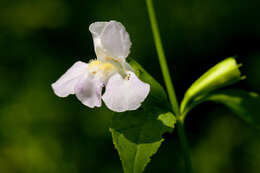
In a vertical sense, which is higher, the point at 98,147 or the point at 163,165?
the point at 98,147

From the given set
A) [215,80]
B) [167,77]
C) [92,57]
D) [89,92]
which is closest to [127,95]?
[89,92]

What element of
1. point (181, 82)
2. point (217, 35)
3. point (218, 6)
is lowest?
point (181, 82)

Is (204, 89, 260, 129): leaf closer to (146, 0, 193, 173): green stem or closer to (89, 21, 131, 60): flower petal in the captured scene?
(146, 0, 193, 173): green stem

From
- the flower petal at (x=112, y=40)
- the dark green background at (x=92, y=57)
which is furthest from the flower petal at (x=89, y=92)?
the dark green background at (x=92, y=57)

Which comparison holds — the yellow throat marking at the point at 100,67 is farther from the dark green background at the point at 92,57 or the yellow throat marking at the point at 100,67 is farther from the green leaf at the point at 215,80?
the dark green background at the point at 92,57

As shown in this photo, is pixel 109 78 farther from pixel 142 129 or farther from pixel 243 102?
pixel 243 102

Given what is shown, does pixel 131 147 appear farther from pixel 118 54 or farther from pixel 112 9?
pixel 112 9

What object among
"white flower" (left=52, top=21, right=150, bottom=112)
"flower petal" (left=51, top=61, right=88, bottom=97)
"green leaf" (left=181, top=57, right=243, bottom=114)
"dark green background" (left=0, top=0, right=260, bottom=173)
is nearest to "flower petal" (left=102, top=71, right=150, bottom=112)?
"white flower" (left=52, top=21, right=150, bottom=112)

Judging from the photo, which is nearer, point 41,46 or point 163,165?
point 163,165

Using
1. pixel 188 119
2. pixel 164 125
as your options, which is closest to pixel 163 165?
pixel 188 119
